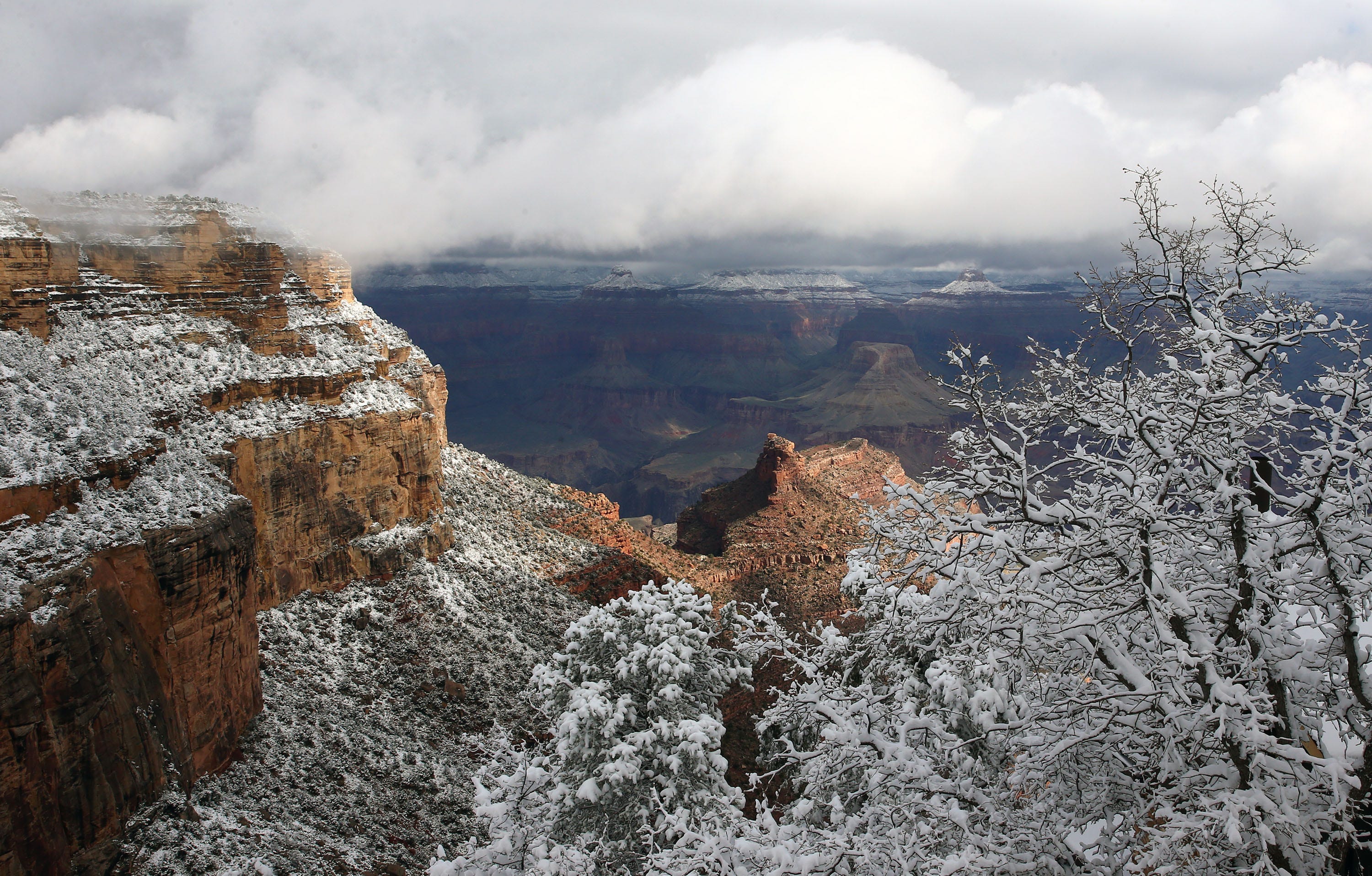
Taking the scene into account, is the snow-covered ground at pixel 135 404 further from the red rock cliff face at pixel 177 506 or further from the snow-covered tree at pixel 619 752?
the snow-covered tree at pixel 619 752

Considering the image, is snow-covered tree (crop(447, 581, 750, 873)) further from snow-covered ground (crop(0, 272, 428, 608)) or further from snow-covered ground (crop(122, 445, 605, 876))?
snow-covered ground (crop(0, 272, 428, 608))

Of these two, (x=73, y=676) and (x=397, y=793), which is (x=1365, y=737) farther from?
(x=397, y=793)

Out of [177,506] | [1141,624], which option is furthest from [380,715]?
[1141,624]

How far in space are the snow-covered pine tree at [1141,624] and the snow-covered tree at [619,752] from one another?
14.0ft

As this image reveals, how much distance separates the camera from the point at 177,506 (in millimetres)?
20938

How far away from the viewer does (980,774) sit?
28.9 ft

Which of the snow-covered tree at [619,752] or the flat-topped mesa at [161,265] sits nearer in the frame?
the snow-covered tree at [619,752]

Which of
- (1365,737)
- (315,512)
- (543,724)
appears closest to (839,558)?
(543,724)

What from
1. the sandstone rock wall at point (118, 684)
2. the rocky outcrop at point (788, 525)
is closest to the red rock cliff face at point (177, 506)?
the sandstone rock wall at point (118, 684)

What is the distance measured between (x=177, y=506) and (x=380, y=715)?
35.8 ft

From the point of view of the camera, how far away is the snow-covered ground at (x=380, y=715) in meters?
19.2

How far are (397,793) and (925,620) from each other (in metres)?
22.1

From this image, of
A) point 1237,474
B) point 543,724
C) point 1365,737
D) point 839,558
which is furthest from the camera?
point 839,558

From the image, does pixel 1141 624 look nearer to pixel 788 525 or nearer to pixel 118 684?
pixel 118 684
